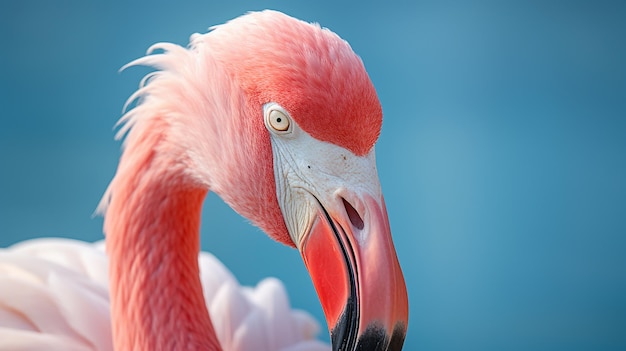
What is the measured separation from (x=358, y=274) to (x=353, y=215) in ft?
0.32

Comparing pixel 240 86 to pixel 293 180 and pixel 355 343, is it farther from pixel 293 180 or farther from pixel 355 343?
pixel 355 343

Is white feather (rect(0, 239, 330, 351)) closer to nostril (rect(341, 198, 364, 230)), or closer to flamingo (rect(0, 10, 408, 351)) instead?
flamingo (rect(0, 10, 408, 351))

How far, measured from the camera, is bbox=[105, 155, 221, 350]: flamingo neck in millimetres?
1487

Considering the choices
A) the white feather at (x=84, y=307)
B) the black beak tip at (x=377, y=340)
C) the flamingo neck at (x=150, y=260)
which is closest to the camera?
the black beak tip at (x=377, y=340)

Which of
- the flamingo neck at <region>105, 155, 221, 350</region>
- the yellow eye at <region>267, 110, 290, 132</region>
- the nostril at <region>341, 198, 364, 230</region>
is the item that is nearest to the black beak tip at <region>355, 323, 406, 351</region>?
the nostril at <region>341, 198, 364, 230</region>

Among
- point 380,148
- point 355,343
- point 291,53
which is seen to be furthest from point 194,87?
point 380,148

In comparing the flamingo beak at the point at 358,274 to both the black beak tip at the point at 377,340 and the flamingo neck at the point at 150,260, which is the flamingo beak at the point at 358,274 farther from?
the flamingo neck at the point at 150,260

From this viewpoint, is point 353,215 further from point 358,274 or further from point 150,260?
point 150,260

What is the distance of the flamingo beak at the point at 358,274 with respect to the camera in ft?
3.86

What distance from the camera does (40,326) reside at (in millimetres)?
1755

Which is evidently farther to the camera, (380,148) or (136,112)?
(380,148)

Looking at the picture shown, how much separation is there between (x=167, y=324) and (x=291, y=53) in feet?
2.07

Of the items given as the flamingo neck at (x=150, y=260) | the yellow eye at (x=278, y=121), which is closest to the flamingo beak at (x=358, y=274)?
the yellow eye at (x=278, y=121)

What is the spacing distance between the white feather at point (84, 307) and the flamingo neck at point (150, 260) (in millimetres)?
275
